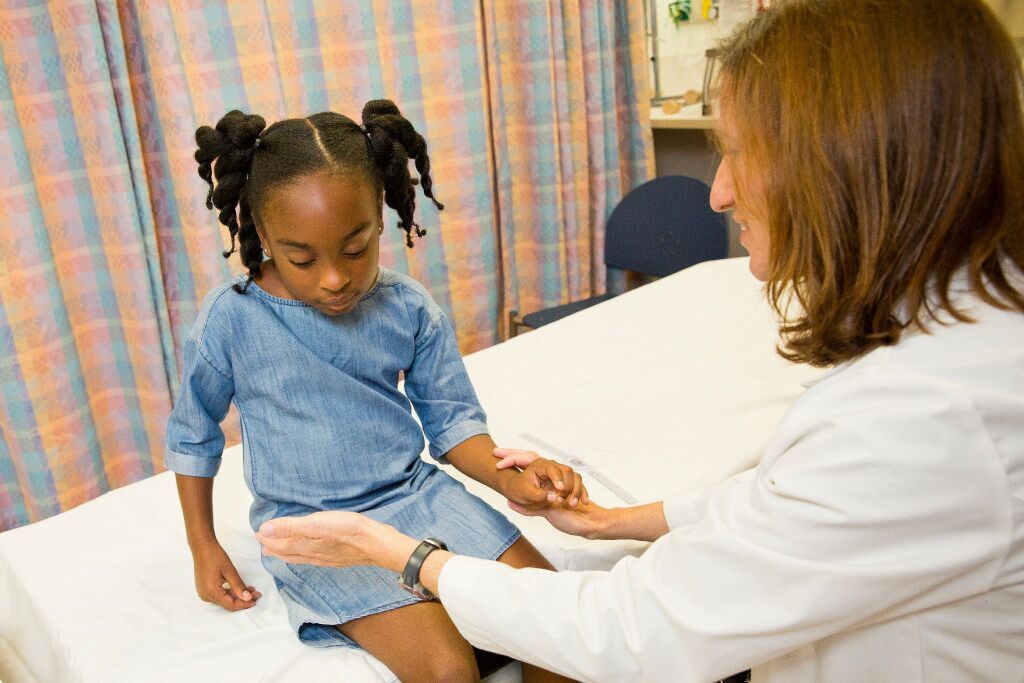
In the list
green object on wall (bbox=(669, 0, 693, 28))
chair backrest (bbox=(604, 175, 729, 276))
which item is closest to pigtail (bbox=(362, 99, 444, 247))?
chair backrest (bbox=(604, 175, 729, 276))

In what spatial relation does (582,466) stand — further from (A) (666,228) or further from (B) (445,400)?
(A) (666,228)

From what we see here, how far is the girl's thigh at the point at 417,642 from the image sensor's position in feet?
3.80

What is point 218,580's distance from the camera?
4.44ft

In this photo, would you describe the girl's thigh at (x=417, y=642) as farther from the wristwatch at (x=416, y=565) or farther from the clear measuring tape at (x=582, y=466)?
the clear measuring tape at (x=582, y=466)

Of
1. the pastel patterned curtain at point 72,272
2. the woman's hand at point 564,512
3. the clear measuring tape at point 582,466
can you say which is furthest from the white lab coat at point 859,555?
the pastel patterned curtain at point 72,272

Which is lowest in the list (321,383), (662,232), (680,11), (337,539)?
(662,232)

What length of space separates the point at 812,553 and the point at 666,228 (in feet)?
7.53

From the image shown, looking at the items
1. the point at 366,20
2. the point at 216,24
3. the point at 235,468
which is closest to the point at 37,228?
the point at 216,24

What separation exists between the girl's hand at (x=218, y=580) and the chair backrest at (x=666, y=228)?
2081 mm

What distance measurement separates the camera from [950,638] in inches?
36.7

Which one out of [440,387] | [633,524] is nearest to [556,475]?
[633,524]

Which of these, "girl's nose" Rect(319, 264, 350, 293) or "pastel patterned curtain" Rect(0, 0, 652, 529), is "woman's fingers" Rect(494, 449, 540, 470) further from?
"pastel patterned curtain" Rect(0, 0, 652, 529)

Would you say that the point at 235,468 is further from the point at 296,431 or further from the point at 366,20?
the point at 366,20

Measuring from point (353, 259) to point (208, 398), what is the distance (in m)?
0.33
